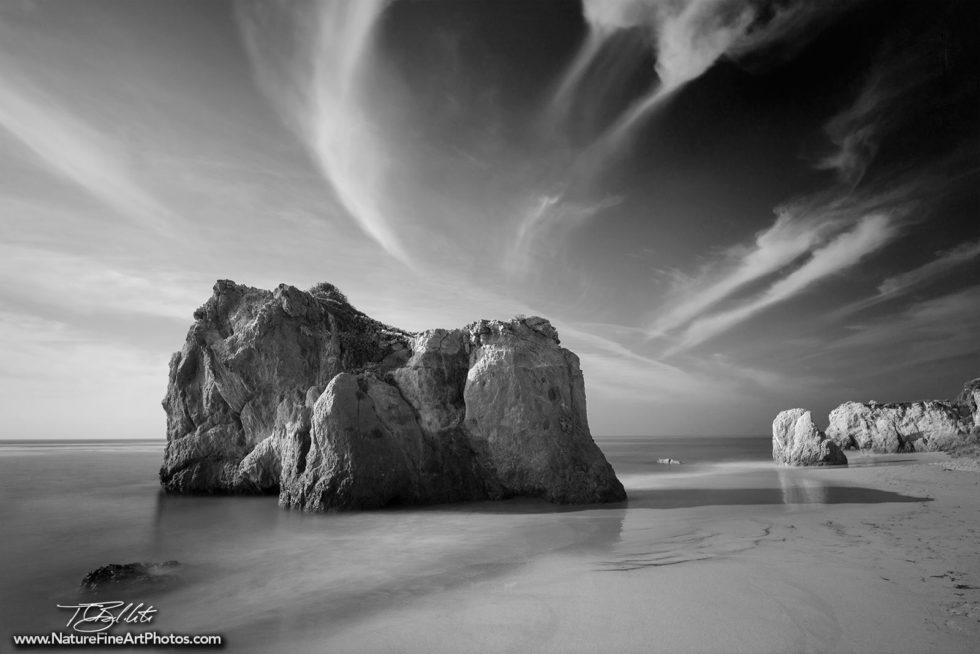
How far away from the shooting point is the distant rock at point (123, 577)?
21.9 feet

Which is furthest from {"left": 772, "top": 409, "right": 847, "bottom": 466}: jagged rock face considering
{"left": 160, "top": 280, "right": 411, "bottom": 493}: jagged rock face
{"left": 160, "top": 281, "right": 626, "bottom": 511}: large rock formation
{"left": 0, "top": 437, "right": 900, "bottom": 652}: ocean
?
{"left": 160, "top": 280, "right": 411, "bottom": 493}: jagged rock face

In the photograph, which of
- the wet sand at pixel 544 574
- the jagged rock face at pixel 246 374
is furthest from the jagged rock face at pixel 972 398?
the jagged rock face at pixel 246 374

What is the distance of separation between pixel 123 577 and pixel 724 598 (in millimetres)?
7878

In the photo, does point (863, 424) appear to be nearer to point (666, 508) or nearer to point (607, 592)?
point (666, 508)

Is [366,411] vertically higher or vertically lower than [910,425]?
lower

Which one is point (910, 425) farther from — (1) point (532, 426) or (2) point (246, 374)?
(2) point (246, 374)

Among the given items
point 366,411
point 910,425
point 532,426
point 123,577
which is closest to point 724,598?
point 123,577

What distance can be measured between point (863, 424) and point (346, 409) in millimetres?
45256

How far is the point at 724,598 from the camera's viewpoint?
5.38 m

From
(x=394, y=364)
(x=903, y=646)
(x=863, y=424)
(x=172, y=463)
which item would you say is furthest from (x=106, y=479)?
(x=863, y=424)

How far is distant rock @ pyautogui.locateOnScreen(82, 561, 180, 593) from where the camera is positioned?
667cm

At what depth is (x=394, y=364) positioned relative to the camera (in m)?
16.3
